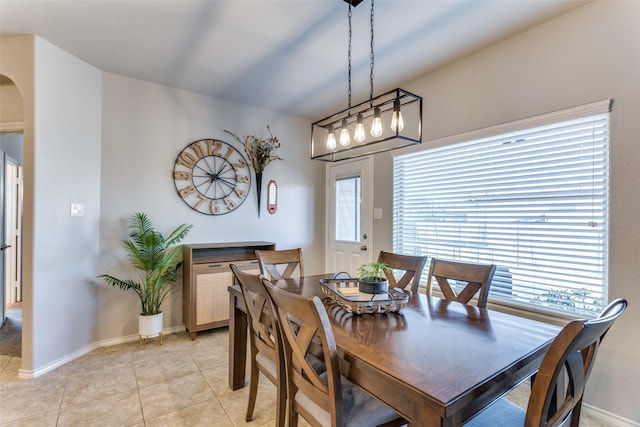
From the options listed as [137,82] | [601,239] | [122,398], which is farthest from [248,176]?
[601,239]

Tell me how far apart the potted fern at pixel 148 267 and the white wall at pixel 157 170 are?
0.10 meters

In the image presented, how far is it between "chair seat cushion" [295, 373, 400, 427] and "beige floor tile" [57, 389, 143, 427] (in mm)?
1328

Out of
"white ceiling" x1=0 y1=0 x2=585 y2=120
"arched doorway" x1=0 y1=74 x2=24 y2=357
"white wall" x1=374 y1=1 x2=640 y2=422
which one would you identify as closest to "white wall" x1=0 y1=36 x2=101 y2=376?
"white ceiling" x1=0 y1=0 x2=585 y2=120

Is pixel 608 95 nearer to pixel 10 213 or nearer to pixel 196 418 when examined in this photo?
pixel 196 418

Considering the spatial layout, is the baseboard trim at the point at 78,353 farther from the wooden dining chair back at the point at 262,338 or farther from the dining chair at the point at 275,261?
the wooden dining chair back at the point at 262,338

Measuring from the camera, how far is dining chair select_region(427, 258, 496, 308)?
1874 millimetres

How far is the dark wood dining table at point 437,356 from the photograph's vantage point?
0.89 m

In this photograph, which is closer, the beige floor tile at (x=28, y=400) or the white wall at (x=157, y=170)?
→ the beige floor tile at (x=28, y=400)

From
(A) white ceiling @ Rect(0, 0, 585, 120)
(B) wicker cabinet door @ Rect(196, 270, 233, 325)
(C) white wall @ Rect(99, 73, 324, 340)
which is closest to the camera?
(A) white ceiling @ Rect(0, 0, 585, 120)

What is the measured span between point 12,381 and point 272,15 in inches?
132

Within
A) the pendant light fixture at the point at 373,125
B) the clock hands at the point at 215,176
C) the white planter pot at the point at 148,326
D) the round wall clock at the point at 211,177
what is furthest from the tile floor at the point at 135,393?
the pendant light fixture at the point at 373,125

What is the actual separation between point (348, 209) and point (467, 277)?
88.1 inches

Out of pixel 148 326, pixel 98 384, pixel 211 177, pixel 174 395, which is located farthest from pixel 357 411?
pixel 211 177

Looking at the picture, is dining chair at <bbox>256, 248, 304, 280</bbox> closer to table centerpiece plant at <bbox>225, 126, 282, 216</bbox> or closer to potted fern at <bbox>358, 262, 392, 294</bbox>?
potted fern at <bbox>358, 262, 392, 294</bbox>
